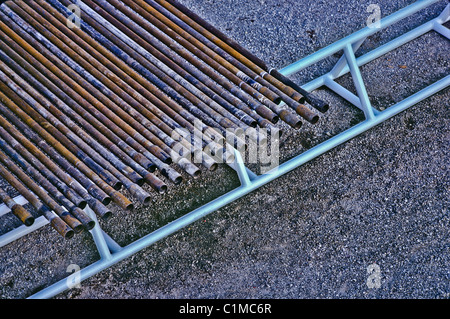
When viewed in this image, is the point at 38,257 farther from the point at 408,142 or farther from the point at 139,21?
the point at 408,142

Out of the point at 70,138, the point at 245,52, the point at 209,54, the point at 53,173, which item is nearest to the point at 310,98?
the point at 245,52

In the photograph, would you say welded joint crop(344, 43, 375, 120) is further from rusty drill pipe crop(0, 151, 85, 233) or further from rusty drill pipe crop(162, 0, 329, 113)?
rusty drill pipe crop(0, 151, 85, 233)

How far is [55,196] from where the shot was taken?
289 cm

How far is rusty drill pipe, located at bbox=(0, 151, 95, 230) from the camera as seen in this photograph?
2828 mm

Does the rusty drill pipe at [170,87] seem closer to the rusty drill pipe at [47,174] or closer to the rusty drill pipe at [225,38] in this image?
the rusty drill pipe at [225,38]

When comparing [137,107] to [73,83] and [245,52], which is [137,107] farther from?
[245,52]

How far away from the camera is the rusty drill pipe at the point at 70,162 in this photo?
2859 millimetres

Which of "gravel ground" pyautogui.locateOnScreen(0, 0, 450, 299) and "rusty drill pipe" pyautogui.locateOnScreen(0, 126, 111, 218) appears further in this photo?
"gravel ground" pyautogui.locateOnScreen(0, 0, 450, 299)

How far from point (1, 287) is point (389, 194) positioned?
90.1 inches

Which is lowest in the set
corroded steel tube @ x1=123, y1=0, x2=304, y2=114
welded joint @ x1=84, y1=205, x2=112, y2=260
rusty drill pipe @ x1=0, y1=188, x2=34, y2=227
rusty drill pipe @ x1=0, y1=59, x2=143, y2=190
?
welded joint @ x1=84, y1=205, x2=112, y2=260

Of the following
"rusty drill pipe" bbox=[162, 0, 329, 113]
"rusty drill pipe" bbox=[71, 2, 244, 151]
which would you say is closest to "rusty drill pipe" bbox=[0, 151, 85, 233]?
"rusty drill pipe" bbox=[71, 2, 244, 151]

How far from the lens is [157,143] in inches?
118

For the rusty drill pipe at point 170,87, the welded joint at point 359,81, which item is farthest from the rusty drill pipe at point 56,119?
the welded joint at point 359,81

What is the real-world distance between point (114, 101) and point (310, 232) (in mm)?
1377
